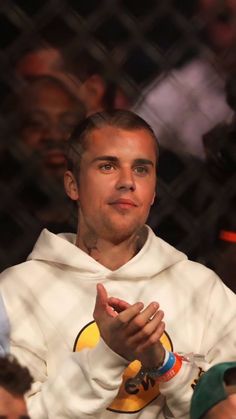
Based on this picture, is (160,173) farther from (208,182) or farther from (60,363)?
(60,363)

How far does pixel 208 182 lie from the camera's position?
1.79 meters

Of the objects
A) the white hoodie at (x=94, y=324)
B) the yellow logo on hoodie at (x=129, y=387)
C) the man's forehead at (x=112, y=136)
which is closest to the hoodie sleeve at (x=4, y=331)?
the white hoodie at (x=94, y=324)

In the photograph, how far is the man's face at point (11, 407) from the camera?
4.72 ft

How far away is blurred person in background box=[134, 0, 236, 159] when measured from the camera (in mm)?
1737

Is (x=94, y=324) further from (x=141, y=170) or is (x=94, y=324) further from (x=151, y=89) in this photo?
(x=151, y=89)

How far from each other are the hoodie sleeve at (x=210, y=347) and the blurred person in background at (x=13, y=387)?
239 millimetres

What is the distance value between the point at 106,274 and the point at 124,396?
220mm

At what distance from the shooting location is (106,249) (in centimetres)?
168

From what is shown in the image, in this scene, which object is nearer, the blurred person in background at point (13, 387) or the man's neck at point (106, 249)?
the blurred person in background at point (13, 387)

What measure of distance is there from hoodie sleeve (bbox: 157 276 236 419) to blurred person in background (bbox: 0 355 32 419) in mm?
239

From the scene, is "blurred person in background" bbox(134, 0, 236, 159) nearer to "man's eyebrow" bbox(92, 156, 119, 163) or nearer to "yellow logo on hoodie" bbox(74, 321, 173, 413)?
"man's eyebrow" bbox(92, 156, 119, 163)

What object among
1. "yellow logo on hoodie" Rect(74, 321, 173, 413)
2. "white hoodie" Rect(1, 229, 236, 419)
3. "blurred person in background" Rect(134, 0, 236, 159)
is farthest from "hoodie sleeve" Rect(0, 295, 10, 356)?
"blurred person in background" Rect(134, 0, 236, 159)

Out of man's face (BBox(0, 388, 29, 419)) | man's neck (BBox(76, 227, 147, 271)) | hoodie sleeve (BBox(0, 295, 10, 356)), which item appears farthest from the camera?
man's neck (BBox(76, 227, 147, 271))

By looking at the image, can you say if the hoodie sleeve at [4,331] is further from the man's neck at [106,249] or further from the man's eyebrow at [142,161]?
the man's eyebrow at [142,161]
